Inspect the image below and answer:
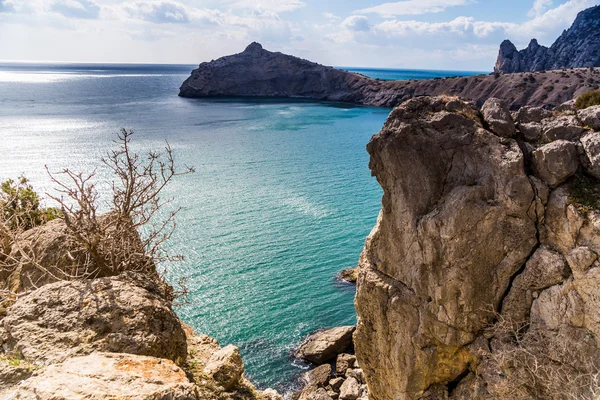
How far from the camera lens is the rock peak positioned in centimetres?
18956

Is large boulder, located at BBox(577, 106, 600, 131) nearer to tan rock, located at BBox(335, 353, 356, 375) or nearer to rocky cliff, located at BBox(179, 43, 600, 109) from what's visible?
tan rock, located at BBox(335, 353, 356, 375)

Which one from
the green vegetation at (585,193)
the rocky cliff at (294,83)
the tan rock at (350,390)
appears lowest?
the tan rock at (350,390)

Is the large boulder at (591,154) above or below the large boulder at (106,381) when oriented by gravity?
above

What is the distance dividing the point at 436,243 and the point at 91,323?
10.5 metres

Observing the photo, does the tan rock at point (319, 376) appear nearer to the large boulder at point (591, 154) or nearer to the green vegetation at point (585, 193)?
the green vegetation at point (585, 193)

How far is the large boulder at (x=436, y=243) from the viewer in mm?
13844

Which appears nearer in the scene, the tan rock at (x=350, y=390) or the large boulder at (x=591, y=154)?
the large boulder at (x=591, y=154)

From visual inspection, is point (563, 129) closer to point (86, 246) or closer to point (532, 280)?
point (532, 280)

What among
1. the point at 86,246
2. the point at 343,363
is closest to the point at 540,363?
the point at 86,246

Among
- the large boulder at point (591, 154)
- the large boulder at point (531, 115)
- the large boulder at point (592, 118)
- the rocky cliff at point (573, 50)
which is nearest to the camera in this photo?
the large boulder at point (591, 154)

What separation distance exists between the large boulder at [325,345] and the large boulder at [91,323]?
1744 centimetres

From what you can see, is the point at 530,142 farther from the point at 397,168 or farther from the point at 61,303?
the point at 61,303

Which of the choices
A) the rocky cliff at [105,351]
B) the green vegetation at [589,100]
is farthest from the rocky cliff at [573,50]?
the rocky cliff at [105,351]

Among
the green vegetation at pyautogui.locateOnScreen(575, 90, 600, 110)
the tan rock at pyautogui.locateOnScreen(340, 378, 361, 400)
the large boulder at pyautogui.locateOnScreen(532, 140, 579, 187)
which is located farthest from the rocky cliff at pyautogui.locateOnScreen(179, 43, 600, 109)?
the large boulder at pyautogui.locateOnScreen(532, 140, 579, 187)
